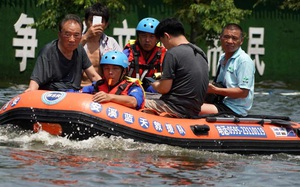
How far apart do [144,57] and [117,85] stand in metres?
1.39

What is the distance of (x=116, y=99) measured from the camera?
32.3ft

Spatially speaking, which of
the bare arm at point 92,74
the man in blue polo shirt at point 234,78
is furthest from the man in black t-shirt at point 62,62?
the man in blue polo shirt at point 234,78

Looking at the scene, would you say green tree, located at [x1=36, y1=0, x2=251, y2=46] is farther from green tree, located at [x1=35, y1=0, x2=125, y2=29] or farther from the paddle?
the paddle

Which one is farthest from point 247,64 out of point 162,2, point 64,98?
point 162,2

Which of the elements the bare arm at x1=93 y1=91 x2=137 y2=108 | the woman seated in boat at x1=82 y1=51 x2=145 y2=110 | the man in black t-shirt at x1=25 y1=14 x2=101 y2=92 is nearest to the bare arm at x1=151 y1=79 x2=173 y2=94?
the woman seated in boat at x1=82 y1=51 x2=145 y2=110

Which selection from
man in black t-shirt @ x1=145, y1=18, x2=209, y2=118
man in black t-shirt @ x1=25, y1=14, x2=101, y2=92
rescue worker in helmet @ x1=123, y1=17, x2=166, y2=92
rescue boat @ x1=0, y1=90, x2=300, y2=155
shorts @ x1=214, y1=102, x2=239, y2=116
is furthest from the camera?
rescue worker in helmet @ x1=123, y1=17, x2=166, y2=92

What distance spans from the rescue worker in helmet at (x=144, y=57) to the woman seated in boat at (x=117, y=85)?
3.95 ft

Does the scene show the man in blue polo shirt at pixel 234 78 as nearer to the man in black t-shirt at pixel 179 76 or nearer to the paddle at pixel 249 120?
the paddle at pixel 249 120

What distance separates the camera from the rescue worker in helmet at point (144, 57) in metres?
11.2

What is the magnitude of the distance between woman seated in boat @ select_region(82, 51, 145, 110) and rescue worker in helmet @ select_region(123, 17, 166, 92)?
1205 mm

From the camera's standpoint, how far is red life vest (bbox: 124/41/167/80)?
37.0ft

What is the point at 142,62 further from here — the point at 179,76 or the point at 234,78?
the point at 179,76

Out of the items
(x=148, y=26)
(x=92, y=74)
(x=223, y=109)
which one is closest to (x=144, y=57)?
(x=148, y=26)

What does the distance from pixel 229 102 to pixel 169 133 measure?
1.16m
